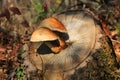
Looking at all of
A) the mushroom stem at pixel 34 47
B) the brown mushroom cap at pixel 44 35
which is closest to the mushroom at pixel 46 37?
the brown mushroom cap at pixel 44 35

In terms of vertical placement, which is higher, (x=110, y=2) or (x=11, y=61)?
(x=110, y=2)

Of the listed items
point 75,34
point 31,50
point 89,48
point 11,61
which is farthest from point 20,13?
point 89,48

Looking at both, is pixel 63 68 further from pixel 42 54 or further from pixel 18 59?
pixel 18 59

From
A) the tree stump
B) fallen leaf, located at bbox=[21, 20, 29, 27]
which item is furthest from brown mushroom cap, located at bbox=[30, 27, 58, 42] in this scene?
fallen leaf, located at bbox=[21, 20, 29, 27]

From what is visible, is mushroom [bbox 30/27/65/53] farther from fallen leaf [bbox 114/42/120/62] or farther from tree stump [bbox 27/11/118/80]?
fallen leaf [bbox 114/42/120/62]

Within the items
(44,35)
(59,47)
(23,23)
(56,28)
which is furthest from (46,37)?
(23,23)

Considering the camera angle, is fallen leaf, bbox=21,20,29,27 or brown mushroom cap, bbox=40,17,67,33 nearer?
brown mushroom cap, bbox=40,17,67,33

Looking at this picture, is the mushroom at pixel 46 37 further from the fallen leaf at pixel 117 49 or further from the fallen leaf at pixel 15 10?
the fallen leaf at pixel 15 10

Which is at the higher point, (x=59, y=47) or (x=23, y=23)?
(x=59, y=47)

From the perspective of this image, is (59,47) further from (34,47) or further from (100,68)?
(100,68)
